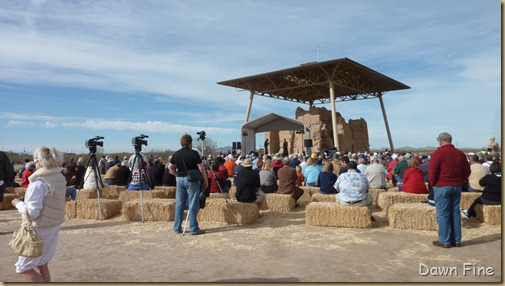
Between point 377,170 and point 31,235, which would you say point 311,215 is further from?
point 31,235

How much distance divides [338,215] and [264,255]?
2197 millimetres

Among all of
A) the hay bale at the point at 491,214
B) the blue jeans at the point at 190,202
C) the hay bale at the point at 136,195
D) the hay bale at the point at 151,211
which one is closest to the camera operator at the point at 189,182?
the blue jeans at the point at 190,202

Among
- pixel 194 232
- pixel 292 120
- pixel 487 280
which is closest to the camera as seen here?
pixel 487 280

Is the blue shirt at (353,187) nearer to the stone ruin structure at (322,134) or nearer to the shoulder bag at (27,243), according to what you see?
the shoulder bag at (27,243)

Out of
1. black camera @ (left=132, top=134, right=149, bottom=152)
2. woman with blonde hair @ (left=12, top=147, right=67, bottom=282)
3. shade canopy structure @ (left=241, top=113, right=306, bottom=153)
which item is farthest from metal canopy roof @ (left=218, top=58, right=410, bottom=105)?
woman with blonde hair @ (left=12, top=147, right=67, bottom=282)

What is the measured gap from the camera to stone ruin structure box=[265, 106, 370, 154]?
27.6 metres

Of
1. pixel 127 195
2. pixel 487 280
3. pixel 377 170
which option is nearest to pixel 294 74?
pixel 377 170

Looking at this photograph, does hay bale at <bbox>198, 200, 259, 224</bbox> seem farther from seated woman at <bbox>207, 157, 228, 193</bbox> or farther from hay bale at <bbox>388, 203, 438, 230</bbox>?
hay bale at <bbox>388, 203, 438, 230</bbox>

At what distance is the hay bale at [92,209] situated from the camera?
24.3 ft

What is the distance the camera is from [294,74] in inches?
1072

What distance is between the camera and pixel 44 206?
9.37ft

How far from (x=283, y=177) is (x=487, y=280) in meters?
4.95

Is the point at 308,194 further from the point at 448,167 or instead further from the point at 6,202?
the point at 6,202

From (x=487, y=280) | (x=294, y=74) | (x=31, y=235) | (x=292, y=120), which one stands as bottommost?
(x=487, y=280)
